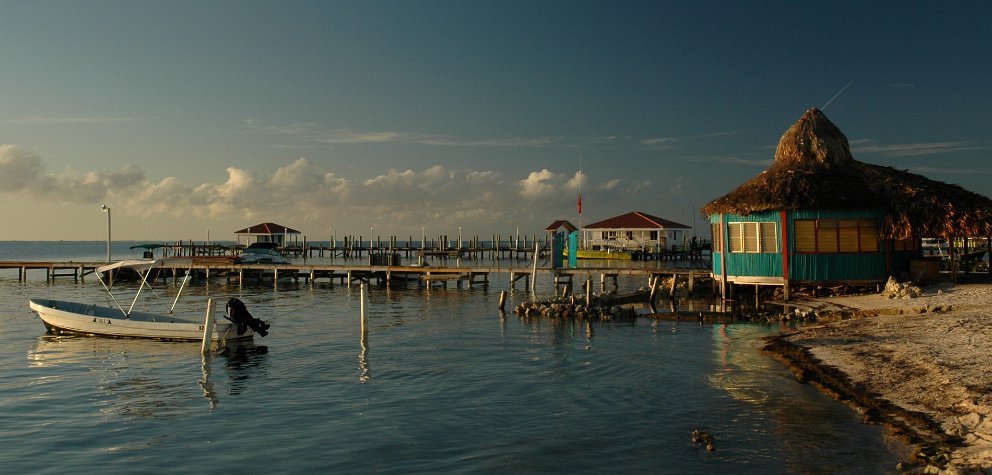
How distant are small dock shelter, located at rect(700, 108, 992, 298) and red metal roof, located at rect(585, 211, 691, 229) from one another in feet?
123

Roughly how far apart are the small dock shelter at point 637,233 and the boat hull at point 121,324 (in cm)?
4876

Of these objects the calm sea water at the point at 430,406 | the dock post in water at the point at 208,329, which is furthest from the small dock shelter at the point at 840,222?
the dock post in water at the point at 208,329

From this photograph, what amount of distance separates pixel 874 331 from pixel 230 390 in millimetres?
15915

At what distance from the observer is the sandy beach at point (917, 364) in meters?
10.1

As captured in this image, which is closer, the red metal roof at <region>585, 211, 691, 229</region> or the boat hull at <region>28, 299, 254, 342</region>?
the boat hull at <region>28, 299, 254, 342</region>

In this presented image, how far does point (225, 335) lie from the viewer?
20.3m

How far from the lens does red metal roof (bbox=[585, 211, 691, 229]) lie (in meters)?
65.3

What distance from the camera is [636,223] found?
6681 centimetres

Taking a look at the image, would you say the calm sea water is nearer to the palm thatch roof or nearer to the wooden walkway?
the palm thatch roof

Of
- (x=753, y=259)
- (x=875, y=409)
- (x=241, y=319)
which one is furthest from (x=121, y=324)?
(x=753, y=259)

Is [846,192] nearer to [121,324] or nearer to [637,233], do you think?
[121,324]

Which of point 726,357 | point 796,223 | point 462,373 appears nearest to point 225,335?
point 462,373

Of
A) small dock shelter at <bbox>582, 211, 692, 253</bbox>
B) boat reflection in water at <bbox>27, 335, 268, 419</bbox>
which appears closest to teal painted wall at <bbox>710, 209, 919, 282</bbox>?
boat reflection in water at <bbox>27, 335, 268, 419</bbox>

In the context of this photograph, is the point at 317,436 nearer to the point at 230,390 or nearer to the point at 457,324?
the point at 230,390
